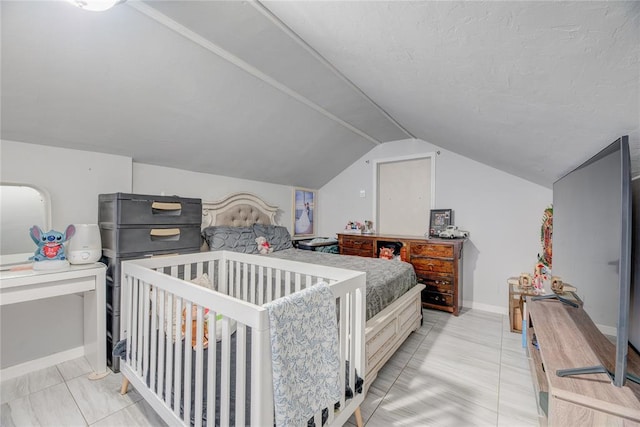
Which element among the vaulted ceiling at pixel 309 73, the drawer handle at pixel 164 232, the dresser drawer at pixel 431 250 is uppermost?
the vaulted ceiling at pixel 309 73

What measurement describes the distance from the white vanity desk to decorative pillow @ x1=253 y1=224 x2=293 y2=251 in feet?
5.72

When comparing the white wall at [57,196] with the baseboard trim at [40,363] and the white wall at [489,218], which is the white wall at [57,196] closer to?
the baseboard trim at [40,363]

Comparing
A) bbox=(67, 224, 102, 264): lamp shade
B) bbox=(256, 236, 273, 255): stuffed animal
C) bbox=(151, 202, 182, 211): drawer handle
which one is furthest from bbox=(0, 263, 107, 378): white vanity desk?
bbox=(256, 236, 273, 255): stuffed animal

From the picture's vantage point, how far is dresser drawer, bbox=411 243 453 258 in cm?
312

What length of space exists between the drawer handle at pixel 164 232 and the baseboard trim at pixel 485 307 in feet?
11.4

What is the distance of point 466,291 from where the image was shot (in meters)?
3.51

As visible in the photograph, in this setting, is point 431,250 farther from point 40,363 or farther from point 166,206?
point 40,363

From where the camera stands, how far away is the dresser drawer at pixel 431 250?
10.2 ft

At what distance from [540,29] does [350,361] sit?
1525 millimetres

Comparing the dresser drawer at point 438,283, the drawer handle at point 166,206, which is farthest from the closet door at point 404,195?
the drawer handle at point 166,206

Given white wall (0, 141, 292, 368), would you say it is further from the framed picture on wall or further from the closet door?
the closet door

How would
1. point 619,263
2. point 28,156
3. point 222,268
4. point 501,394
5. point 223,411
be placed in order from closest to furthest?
point 619,263, point 223,411, point 501,394, point 28,156, point 222,268

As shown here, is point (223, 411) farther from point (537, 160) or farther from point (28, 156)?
point (537, 160)

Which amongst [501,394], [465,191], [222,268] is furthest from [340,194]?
[501,394]
